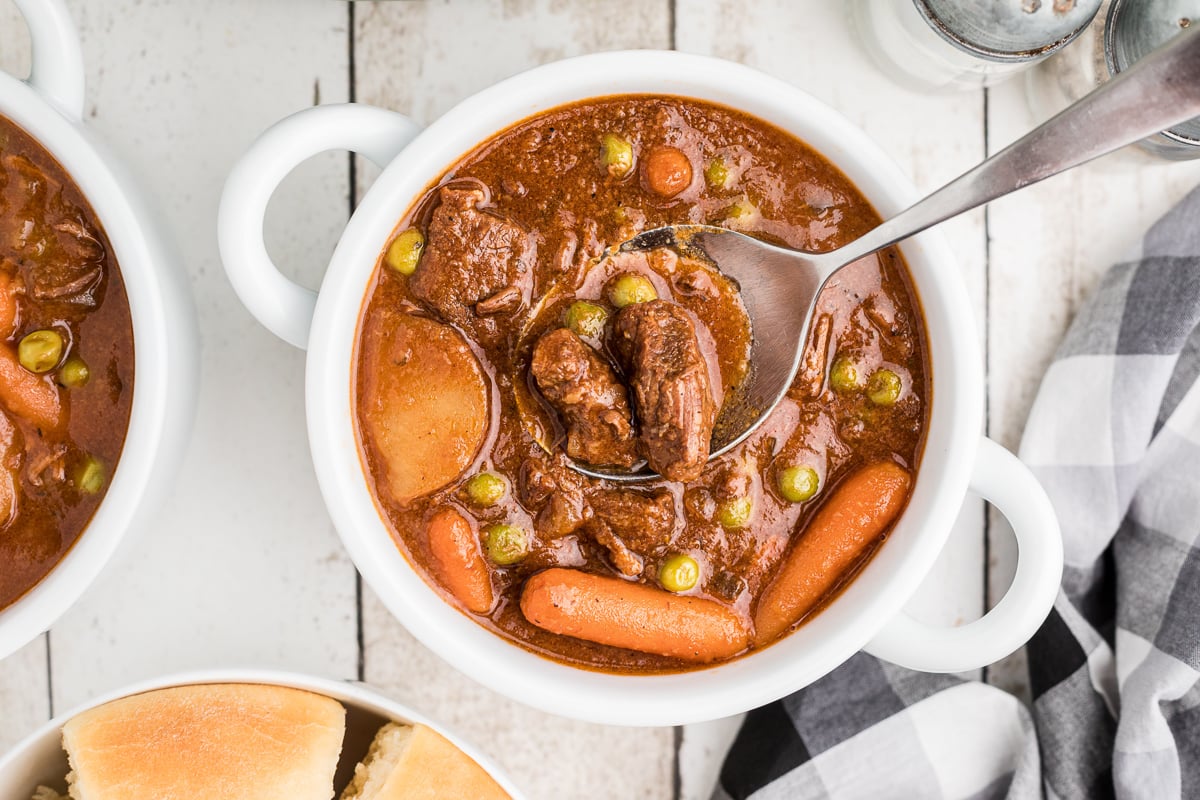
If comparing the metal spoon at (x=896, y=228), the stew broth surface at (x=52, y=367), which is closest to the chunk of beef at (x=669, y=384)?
the metal spoon at (x=896, y=228)

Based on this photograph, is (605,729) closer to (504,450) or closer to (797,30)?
(504,450)

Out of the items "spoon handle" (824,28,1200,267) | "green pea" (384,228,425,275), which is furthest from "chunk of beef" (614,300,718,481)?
"spoon handle" (824,28,1200,267)

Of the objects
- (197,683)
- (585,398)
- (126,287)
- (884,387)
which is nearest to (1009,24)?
(884,387)

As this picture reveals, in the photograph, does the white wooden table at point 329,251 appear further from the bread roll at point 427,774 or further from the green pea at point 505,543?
the green pea at point 505,543

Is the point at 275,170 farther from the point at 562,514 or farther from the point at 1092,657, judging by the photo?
the point at 1092,657

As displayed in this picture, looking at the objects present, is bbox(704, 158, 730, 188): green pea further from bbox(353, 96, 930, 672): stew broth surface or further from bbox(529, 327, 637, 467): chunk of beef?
bbox(529, 327, 637, 467): chunk of beef
